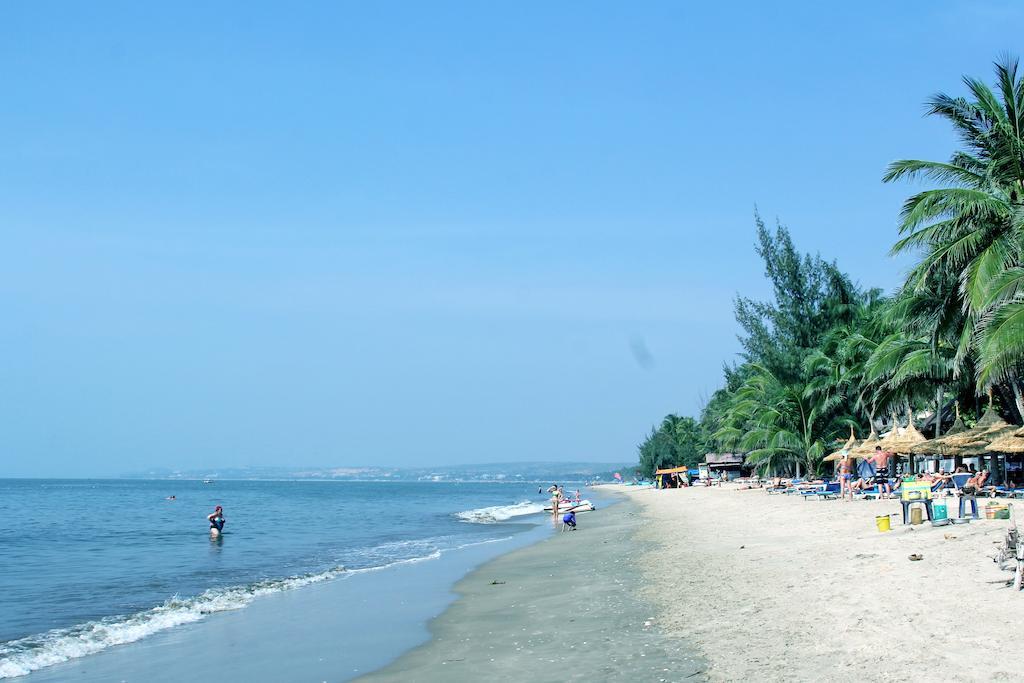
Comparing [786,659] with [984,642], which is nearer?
[984,642]

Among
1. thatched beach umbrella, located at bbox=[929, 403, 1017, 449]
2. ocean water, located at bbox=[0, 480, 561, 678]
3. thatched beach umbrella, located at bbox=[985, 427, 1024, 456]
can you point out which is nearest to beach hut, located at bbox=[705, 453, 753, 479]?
ocean water, located at bbox=[0, 480, 561, 678]

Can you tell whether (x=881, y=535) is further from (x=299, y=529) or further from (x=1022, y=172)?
(x=299, y=529)

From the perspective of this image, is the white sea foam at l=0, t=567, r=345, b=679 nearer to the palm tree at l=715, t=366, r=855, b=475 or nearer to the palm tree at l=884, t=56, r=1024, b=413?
the palm tree at l=884, t=56, r=1024, b=413

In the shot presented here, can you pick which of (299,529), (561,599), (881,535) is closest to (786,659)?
(561,599)

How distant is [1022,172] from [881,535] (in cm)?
993

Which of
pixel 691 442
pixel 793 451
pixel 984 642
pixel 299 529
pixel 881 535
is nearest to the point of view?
pixel 984 642

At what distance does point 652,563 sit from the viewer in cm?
1656

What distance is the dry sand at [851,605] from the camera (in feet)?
23.9

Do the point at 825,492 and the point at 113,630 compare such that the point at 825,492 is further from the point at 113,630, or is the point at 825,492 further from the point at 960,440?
the point at 113,630

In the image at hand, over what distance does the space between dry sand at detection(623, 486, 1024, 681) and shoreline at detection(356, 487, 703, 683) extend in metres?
0.40

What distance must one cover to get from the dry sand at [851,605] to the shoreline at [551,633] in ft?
1.33

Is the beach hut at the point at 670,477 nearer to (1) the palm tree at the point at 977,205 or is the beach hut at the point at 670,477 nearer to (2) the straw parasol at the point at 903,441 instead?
(2) the straw parasol at the point at 903,441

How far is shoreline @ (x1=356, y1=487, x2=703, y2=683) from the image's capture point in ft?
27.9

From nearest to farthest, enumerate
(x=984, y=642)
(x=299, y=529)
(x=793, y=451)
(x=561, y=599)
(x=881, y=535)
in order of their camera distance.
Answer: (x=984, y=642) → (x=561, y=599) → (x=881, y=535) → (x=299, y=529) → (x=793, y=451)
